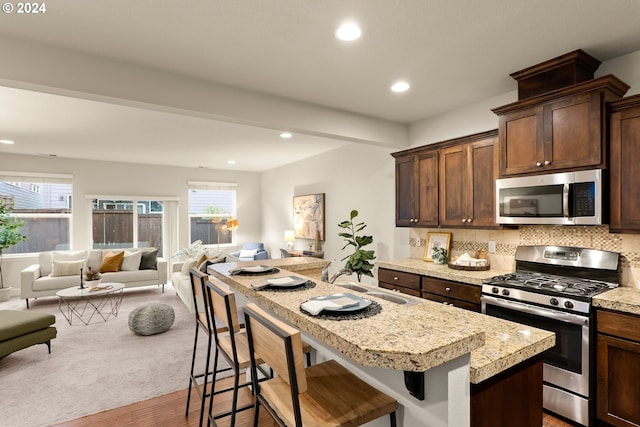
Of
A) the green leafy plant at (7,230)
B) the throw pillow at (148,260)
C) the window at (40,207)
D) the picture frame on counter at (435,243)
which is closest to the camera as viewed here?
the picture frame on counter at (435,243)

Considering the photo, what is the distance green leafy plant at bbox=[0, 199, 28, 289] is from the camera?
18.4 ft

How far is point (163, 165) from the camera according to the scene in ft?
24.7

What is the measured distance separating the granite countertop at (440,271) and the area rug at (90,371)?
224 cm

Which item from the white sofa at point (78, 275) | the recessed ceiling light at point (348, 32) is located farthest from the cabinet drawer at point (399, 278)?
the white sofa at point (78, 275)

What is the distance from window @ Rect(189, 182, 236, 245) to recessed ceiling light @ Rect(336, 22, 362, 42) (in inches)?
259

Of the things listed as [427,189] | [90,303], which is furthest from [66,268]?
[427,189]

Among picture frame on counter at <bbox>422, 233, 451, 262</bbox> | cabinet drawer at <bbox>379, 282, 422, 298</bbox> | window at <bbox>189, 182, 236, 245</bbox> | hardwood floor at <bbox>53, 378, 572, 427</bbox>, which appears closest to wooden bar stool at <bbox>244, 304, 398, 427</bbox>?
hardwood floor at <bbox>53, 378, 572, 427</bbox>

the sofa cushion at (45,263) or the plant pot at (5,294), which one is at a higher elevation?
the sofa cushion at (45,263)

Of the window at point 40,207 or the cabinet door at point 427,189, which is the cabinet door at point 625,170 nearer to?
the cabinet door at point 427,189

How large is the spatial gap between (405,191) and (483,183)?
3.19ft

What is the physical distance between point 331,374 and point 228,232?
756 centimetres

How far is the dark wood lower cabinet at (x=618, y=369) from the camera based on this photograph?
1.94 metres

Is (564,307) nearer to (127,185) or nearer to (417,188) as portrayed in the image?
(417,188)

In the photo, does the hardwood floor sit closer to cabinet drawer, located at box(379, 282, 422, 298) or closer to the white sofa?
cabinet drawer, located at box(379, 282, 422, 298)
